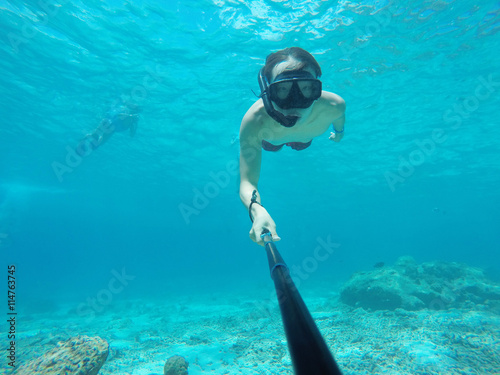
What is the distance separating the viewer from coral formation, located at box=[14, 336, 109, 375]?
188 inches

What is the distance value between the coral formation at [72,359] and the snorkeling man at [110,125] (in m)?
17.0

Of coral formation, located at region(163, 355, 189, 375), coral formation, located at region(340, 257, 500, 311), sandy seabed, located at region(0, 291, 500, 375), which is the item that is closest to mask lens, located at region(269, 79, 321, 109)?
sandy seabed, located at region(0, 291, 500, 375)

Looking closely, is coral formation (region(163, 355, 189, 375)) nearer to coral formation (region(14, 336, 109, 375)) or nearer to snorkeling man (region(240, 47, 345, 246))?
coral formation (region(14, 336, 109, 375))

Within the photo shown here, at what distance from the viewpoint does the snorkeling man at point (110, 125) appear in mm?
19286

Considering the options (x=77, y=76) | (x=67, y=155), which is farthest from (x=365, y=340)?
(x=67, y=155)

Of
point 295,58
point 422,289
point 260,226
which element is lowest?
point 422,289

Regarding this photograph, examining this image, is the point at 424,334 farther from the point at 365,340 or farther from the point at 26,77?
the point at 26,77

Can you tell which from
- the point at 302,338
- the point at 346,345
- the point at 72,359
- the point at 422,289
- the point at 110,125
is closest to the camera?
the point at 302,338

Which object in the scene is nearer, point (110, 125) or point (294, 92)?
point (294, 92)

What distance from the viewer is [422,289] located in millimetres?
11469

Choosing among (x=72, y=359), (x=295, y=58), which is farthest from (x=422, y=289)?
(x=72, y=359)

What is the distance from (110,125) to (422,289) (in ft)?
73.1

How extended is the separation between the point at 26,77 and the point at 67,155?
1618 centimetres

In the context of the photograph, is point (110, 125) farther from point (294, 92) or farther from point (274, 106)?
point (294, 92)
